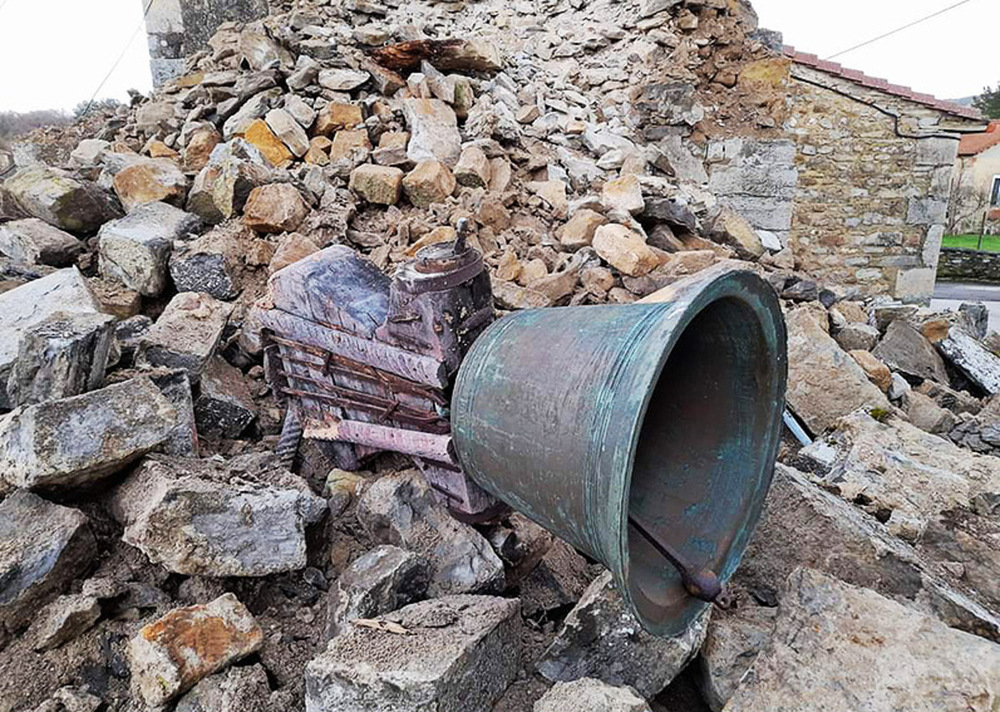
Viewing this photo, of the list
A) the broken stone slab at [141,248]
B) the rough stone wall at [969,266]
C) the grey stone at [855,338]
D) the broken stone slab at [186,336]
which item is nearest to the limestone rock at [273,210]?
the broken stone slab at [141,248]

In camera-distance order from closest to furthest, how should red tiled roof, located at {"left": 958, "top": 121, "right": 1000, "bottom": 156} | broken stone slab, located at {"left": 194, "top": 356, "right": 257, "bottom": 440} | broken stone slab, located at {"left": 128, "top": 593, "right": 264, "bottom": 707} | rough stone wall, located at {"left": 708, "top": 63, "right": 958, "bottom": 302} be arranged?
broken stone slab, located at {"left": 128, "top": 593, "right": 264, "bottom": 707}
broken stone slab, located at {"left": 194, "top": 356, "right": 257, "bottom": 440}
rough stone wall, located at {"left": 708, "top": 63, "right": 958, "bottom": 302}
red tiled roof, located at {"left": 958, "top": 121, "right": 1000, "bottom": 156}

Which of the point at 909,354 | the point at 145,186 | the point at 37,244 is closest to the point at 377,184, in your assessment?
the point at 145,186

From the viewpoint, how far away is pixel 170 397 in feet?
8.51

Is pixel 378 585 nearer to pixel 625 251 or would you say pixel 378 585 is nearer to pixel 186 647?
pixel 186 647

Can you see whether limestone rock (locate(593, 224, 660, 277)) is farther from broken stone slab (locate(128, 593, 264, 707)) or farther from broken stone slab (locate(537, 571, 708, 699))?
broken stone slab (locate(128, 593, 264, 707))

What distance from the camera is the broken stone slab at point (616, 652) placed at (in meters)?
1.85

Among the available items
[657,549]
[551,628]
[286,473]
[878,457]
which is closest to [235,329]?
[286,473]

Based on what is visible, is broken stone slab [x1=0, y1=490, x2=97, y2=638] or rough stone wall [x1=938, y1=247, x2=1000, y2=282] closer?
broken stone slab [x1=0, y1=490, x2=97, y2=638]

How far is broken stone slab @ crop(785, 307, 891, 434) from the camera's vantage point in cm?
347

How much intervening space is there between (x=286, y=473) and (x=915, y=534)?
242 cm

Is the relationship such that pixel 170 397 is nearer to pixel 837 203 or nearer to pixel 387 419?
pixel 387 419

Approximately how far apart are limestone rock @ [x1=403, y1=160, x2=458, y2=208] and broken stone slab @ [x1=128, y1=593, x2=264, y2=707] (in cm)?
271

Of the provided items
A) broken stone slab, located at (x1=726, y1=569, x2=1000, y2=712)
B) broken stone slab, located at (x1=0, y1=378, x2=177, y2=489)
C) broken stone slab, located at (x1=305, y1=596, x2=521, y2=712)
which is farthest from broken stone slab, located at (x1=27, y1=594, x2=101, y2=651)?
broken stone slab, located at (x1=726, y1=569, x2=1000, y2=712)

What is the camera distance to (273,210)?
3.71m
